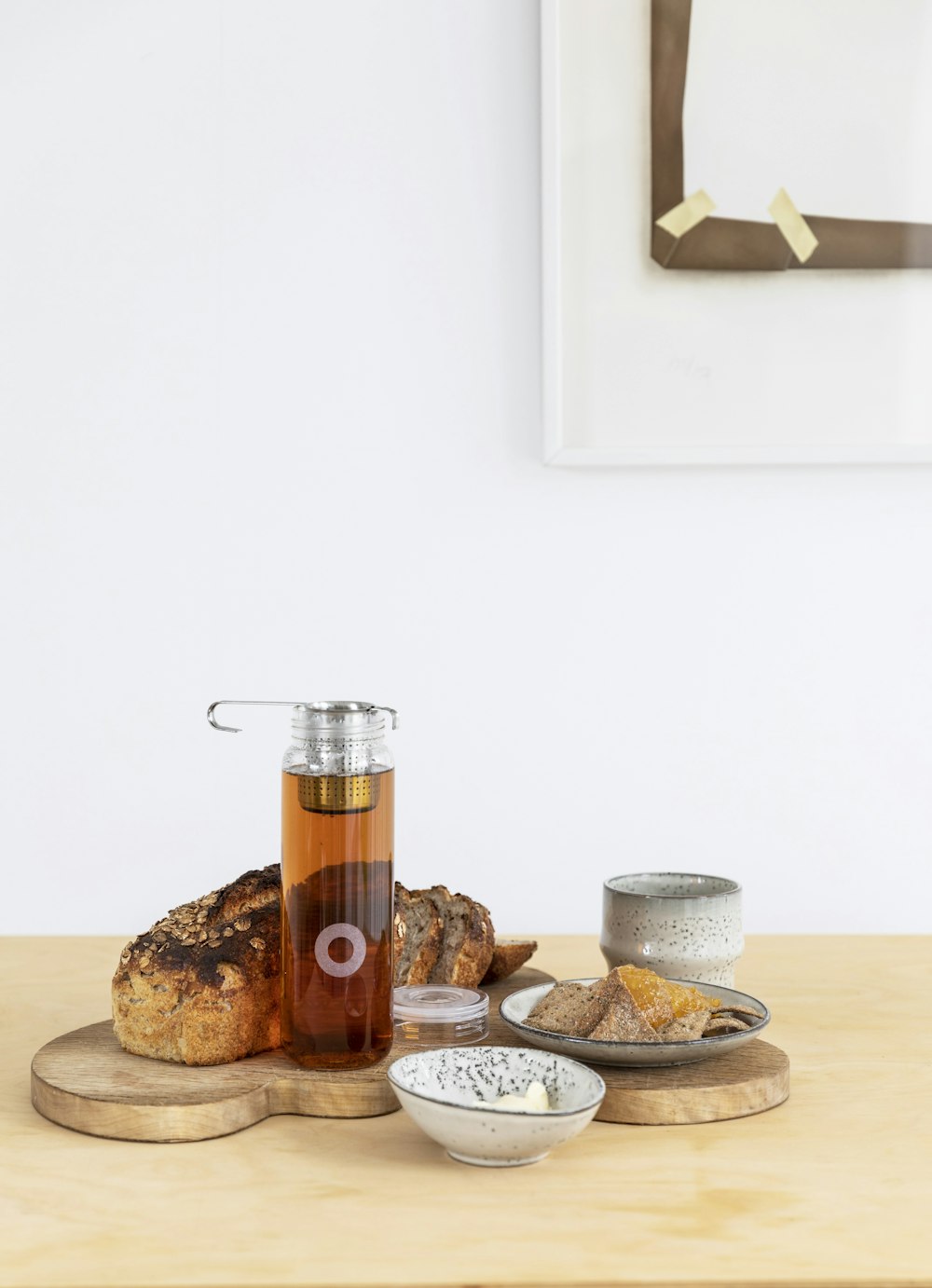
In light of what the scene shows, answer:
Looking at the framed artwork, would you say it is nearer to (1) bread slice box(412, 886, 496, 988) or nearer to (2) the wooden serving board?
(1) bread slice box(412, 886, 496, 988)

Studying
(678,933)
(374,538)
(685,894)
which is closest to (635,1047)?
(678,933)

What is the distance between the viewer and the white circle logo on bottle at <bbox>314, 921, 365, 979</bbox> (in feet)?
2.75

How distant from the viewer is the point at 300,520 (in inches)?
58.4

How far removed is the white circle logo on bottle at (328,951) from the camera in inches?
33.0

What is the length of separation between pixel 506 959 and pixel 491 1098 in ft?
0.98

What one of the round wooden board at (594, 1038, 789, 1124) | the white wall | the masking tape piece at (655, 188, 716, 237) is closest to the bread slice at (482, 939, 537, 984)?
the round wooden board at (594, 1038, 789, 1124)

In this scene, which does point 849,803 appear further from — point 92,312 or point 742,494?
point 92,312

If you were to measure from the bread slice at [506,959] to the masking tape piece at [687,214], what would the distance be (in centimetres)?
82

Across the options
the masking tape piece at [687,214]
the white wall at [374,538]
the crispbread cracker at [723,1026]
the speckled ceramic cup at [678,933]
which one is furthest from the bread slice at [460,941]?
the masking tape piece at [687,214]

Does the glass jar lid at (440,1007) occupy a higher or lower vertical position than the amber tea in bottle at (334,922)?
lower

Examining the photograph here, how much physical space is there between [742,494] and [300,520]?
0.52 meters

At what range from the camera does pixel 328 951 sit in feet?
2.75

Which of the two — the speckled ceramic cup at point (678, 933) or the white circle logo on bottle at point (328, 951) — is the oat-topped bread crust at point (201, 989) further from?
the speckled ceramic cup at point (678, 933)

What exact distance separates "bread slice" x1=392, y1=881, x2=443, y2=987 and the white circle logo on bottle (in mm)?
142
